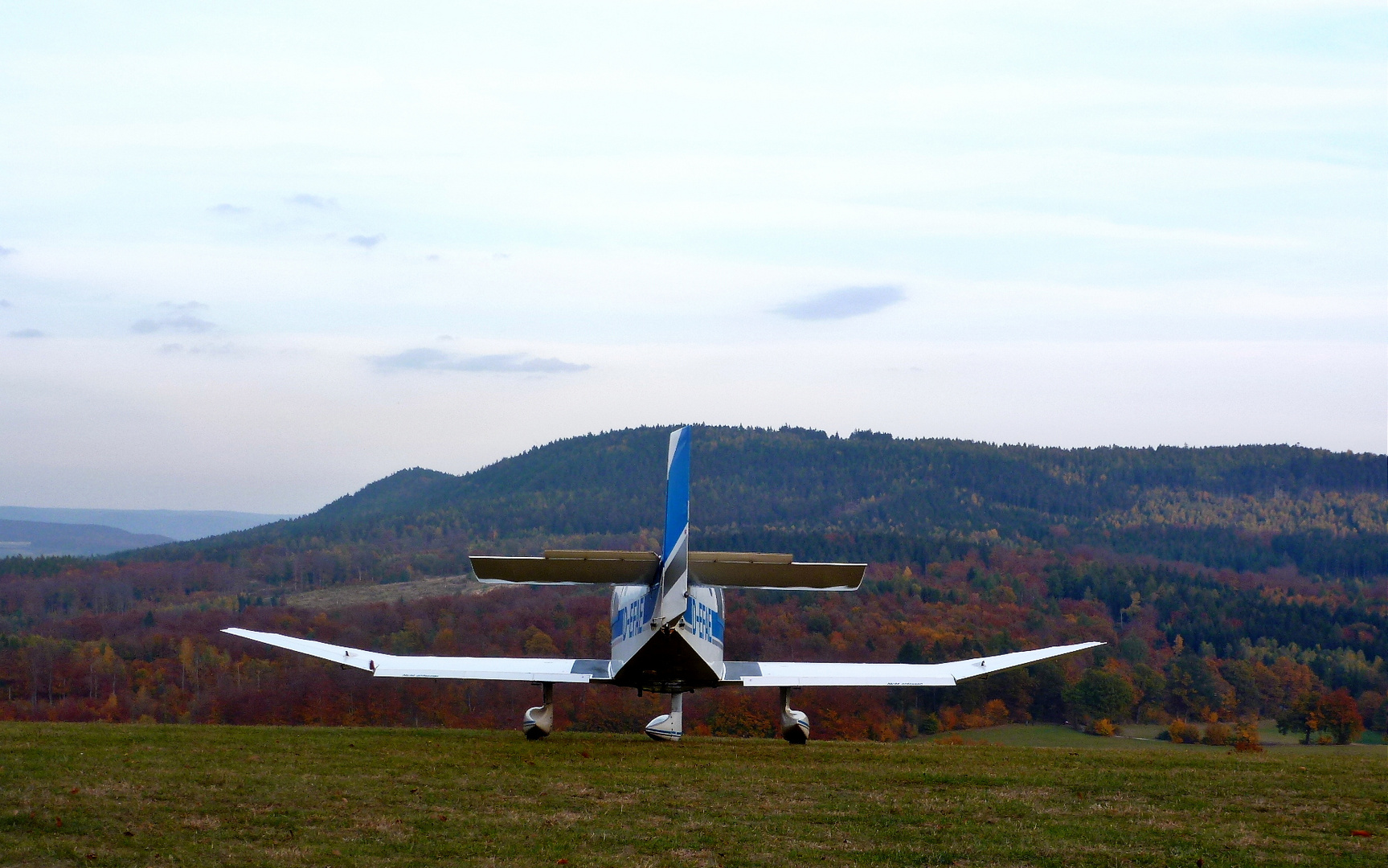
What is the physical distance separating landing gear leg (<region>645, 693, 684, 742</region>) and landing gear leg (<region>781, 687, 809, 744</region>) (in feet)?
6.51

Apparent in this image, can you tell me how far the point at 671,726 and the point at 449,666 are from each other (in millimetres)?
4425

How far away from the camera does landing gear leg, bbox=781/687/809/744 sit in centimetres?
2108

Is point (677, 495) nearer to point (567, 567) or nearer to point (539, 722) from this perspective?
point (567, 567)

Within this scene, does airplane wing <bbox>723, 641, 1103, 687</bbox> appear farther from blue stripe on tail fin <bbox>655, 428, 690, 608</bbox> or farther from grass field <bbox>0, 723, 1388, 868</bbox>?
blue stripe on tail fin <bbox>655, 428, 690, 608</bbox>

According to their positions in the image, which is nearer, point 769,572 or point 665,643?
point 769,572

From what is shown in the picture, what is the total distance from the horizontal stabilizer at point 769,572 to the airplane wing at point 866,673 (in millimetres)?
4388

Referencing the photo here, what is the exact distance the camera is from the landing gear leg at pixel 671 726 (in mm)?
21750

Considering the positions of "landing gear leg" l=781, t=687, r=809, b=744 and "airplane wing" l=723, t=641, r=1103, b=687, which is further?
"landing gear leg" l=781, t=687, r=809, b=744

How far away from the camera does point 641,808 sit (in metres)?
12.3

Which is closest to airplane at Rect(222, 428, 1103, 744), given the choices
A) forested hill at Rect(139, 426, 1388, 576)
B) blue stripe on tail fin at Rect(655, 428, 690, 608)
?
blue stripe on tail fin at Rect(655, 428, 690, 608)

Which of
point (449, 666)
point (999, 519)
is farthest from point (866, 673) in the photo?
point (999, 519)

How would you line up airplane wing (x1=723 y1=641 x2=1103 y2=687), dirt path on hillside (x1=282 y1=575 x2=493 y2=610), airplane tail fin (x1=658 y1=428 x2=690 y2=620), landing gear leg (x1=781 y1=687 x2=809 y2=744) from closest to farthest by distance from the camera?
airplane tail fin (x1=658 y1=428 x2=690 y2=620), airplane wing (x1=723 y1=641 x2=1103 y2=687), landing gear leg (x1=781 y1=687 x2=809 y2=744), dirt path on hillside (x1=282 y1=575 x2=493 y2=610)

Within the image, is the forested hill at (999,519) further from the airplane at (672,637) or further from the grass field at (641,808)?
the grass field at (641,808)

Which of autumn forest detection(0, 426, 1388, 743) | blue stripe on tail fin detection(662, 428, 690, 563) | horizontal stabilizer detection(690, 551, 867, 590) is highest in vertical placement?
blue stripe on tail fin detection(662, 428, 690, 563)
